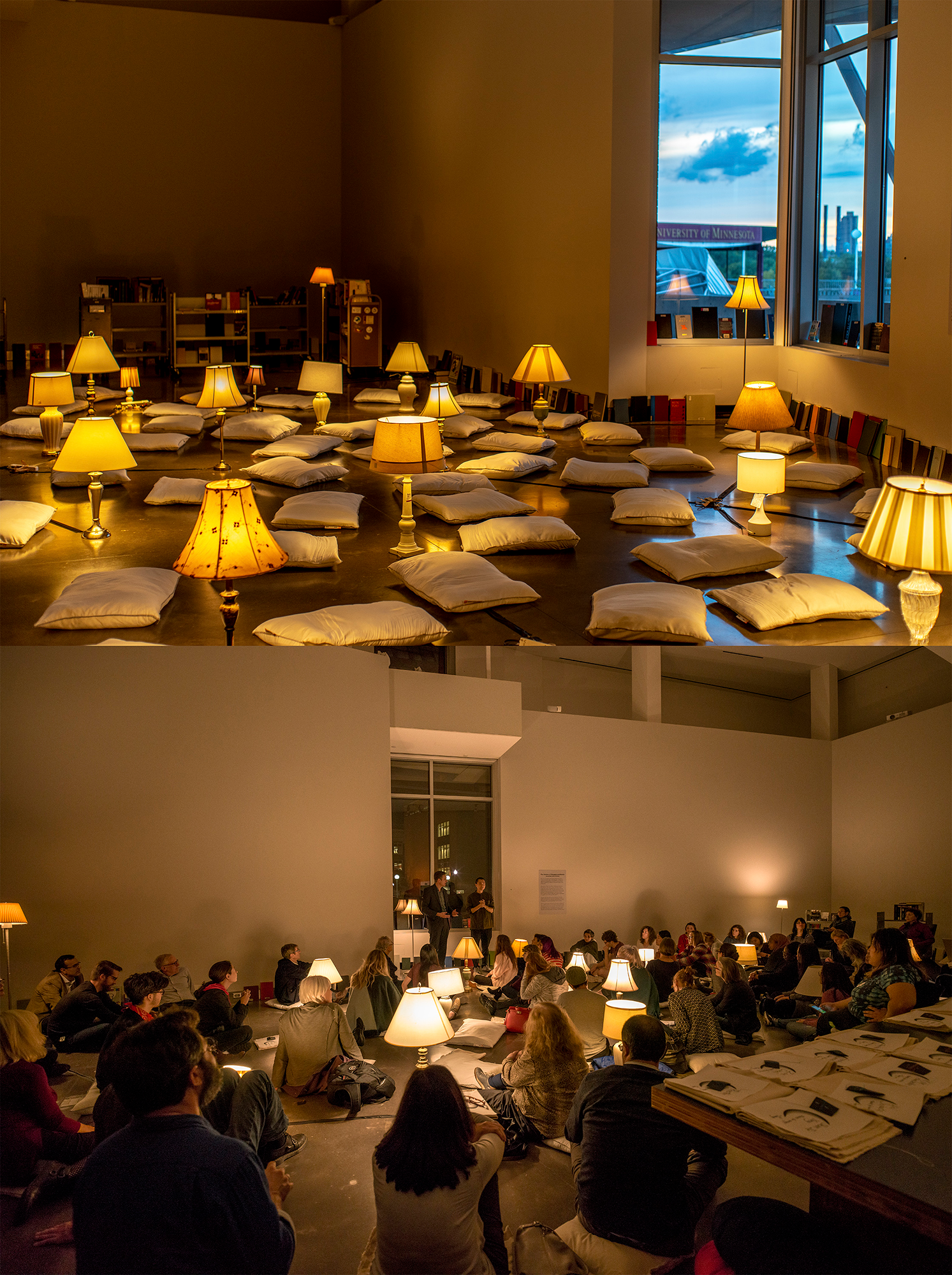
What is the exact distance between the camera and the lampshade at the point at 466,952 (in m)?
6.89

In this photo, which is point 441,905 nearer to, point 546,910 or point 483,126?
point 546,910

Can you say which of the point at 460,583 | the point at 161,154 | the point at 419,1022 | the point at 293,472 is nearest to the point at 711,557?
the point at 460,583

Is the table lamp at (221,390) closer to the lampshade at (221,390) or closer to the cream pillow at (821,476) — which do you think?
the lampshade at (221,390)

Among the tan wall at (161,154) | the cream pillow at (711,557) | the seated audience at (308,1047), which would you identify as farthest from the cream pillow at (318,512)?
the tan wall at (161,154)

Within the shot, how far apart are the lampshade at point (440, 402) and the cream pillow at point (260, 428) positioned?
4.14 ft

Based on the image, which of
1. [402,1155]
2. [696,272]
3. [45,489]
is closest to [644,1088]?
[402,1155]

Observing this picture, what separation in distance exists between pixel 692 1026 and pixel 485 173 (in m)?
11.1

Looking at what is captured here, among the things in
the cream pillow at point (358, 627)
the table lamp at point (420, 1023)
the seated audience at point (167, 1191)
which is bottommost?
the table lamp at point (420, 1023)

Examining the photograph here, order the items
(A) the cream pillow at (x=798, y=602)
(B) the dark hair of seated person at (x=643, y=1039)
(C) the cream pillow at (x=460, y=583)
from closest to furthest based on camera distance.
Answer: (B) the dark hair of seated person at (x=643, y=1039) < (A) the cream pillow at (x=798, y=602) < (C) the cream pillow at (x=460, y=583)

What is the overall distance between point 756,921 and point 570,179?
8.57 metres

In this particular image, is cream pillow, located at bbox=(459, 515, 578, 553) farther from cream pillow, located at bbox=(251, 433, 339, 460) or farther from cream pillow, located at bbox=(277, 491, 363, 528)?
cream pillow, located at bbox=(251, 433, 339, 460)

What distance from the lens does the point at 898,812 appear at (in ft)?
14.0

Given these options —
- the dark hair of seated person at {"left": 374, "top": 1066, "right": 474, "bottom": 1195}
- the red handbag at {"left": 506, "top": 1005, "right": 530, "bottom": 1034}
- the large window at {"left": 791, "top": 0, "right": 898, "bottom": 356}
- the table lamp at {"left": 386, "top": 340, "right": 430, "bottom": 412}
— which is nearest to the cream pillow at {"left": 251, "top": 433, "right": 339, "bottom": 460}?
the table lamp at {"left": 386, "top": 340, "right": 430, "bottom": 412}

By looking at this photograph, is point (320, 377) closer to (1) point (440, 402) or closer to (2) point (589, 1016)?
(1) point (440, 402)
